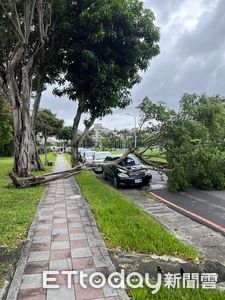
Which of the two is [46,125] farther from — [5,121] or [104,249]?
[104,249]

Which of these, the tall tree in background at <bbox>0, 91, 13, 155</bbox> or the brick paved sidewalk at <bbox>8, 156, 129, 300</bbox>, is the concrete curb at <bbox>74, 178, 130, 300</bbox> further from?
the tall tree in background at <bbox>0, 91, 13, 155</bbox>

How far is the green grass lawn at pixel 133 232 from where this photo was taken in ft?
14.9

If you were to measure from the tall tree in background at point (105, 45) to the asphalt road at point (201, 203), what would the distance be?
19.3 ft

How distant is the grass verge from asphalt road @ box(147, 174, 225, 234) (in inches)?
166

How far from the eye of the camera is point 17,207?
756cm

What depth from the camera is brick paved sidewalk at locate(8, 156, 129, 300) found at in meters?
3.24

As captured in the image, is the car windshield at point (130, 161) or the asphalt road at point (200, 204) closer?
the asphalt road at point (200, 204)

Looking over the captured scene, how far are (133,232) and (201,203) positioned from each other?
390 centimetres

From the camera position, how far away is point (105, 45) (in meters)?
13.1

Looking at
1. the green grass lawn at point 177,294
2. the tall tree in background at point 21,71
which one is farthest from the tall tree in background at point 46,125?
the green grass lawn at point 177,294

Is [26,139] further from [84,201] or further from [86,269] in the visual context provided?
[86,269]

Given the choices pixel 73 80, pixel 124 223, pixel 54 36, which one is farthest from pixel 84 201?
pixel 54 36

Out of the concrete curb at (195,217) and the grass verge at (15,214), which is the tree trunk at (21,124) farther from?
the concrete curb at (195,217)

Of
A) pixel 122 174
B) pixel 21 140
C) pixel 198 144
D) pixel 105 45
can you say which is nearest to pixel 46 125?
pixel 21 140
